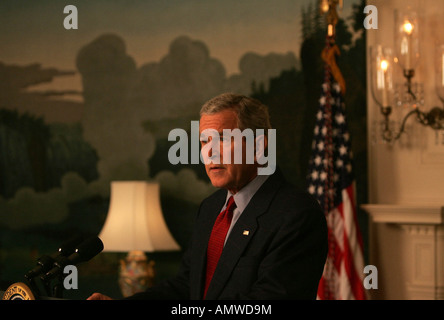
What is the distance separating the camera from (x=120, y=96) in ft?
21.3

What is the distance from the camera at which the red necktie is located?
2.65 meters

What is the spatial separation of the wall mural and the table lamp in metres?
0.36

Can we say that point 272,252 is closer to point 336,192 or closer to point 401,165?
point 336,192

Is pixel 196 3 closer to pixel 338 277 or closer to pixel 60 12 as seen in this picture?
pixel 60 12

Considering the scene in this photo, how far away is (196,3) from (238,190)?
4.14m

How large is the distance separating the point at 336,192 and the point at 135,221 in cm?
190

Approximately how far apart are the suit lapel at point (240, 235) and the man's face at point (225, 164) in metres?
0.10

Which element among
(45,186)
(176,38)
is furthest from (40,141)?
(176,38)

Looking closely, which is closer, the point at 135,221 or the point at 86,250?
the point at 86,250

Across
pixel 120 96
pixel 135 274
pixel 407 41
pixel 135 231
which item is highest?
pixel 407 41

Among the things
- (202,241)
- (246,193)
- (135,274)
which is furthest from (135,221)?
(246,193)

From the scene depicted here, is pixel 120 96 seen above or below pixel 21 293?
above

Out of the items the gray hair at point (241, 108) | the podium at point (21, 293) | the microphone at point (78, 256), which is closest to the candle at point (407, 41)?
the gray hair at point (241, 108)
